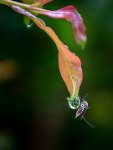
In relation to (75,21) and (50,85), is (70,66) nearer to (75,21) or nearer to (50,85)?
A: (75,21)

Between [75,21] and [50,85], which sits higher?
[75,21]

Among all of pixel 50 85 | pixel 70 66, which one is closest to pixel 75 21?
pixel 70 66

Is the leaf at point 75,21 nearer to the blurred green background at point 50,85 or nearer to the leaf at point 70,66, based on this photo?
the leaf at point 70,66

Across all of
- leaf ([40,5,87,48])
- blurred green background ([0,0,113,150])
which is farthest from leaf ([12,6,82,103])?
blurred green background ([0,0,113,150])

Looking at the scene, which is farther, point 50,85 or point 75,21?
point 50,85

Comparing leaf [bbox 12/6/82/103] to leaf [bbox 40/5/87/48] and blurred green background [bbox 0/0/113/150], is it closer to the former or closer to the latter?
leaf [bbox 40/5/87/48]

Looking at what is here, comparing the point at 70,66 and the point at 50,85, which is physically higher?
the point at 70,66

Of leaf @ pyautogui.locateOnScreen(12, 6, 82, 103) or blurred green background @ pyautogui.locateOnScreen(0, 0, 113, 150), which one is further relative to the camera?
blurred green background @ pyautogui.locateOnScreen(0, 0, 113, 150)

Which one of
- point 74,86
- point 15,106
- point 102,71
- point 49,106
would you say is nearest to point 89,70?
point 102,71

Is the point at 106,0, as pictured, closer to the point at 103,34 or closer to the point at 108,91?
the point at 103,34

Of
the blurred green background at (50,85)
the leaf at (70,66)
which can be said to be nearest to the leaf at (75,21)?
the leaf at (70,66)
